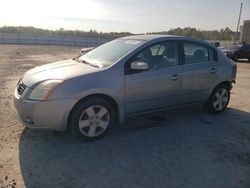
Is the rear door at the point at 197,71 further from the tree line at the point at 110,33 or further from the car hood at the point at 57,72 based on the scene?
the tree line at the point at 110,33

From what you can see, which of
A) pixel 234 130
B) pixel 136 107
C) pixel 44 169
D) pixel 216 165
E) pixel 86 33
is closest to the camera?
pixel 44 169

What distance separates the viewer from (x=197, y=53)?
19.9 feet

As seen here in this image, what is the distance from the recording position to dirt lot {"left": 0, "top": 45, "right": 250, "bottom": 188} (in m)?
3.65

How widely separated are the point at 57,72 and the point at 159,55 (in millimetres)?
1865

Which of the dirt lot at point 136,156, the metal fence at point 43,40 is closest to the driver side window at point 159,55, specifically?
the dirt lot at point 136,156

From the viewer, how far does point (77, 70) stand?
4812 millimetres

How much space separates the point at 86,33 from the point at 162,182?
184 ft

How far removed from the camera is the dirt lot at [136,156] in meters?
3.65

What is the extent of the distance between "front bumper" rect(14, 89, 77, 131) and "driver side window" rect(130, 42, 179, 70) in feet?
4.68

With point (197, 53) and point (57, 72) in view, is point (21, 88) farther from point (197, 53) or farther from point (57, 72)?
point (197, 53)

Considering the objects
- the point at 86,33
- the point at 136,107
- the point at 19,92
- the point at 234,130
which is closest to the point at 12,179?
the point at 19,92

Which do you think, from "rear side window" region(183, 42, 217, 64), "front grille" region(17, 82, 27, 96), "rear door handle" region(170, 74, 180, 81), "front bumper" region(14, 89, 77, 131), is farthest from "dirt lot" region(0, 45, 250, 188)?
"rear side window" region(183, 42, 217, 64)

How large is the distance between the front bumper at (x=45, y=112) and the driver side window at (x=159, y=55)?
1427 millimetres

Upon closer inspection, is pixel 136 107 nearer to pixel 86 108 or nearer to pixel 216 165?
pixel 86 108
